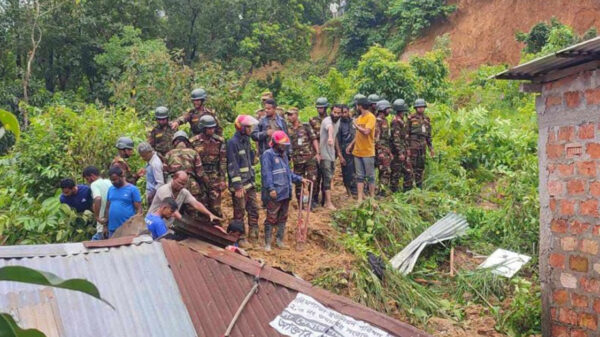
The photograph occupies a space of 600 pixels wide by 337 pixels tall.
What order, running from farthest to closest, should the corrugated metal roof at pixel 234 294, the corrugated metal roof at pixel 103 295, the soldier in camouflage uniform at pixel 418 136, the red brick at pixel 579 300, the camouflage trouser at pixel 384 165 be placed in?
1. the soldier in camouflage uniform at pixel 418 136
2. the camouflage trouser at pixel 384 165
3. the red brick at pixel 579 300
4. the corrugated metal roof at pixel 234 294
5. the corrugated metal roof at pixel 103 295

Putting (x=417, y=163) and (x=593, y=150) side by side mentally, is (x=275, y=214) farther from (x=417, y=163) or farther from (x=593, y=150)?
(x=417, y=163)

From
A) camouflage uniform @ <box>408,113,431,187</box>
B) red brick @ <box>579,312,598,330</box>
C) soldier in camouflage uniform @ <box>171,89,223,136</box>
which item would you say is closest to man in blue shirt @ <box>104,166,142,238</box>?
soldier in camouflage uniform @ <box>171,89,223,136</box>

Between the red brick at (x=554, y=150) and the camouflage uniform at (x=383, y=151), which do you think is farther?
the camouflage uniform at (x=383, y=151)

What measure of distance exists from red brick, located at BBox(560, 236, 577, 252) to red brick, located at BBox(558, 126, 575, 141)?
872 mm

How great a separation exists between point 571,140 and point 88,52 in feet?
54.8

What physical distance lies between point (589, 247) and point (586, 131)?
0.99 m

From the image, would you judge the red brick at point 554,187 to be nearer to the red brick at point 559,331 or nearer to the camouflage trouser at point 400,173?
the red brick at point 559,331

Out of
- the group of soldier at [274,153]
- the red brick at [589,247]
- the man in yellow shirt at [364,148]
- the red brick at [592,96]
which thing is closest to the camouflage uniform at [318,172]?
the group of soldier at [274,153]

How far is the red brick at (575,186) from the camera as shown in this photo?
5.41m

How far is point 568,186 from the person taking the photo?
5539 millimetres

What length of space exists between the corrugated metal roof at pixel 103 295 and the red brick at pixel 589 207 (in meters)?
3.49

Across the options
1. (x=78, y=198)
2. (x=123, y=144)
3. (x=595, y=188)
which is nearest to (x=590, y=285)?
(x=595, y=188)

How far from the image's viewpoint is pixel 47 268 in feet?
13.2

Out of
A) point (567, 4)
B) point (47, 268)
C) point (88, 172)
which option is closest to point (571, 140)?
point (47, 268)
